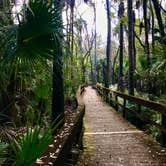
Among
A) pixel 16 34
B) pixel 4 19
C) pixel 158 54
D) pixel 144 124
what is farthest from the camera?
pixel 144 124

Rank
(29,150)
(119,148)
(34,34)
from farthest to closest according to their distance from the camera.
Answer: (119,148) < (34,34) < (29,150)

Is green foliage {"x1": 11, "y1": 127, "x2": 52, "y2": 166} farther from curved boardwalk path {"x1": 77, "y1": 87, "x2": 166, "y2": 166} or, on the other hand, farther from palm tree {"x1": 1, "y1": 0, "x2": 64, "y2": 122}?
curved boardwalk path {"x1": 77, "y1": 87, "x2": 166, "y2": 166}

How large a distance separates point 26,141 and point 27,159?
161 mm

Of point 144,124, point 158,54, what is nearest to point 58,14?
point 158,54

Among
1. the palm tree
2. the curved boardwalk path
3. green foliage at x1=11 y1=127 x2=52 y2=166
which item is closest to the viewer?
green foliage at x1=11 y1=127 x2=52 y2=166

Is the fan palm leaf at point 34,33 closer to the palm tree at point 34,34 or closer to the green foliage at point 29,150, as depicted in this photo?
the palm tree at point 34,34

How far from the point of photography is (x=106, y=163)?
6715mm

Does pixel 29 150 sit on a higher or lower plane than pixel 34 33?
lower

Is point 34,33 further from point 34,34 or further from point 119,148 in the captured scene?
point 119,148

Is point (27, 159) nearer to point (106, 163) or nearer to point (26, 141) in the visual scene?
point (26, 141)

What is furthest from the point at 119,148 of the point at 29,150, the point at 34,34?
the point at 29,150

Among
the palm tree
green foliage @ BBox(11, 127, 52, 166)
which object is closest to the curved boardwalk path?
the palm tree

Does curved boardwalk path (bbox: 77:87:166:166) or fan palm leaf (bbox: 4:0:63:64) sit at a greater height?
fan palm leaf (bbox: 4:0:63:64)

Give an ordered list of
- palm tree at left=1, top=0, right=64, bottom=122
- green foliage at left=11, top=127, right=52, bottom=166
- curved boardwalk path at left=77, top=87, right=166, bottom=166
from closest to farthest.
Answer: green foliage at left=11, top=127, right=52, bottom=166 < palm tree at left=1, top=0, right=64, bottom=122 < curved boardwalk path at left=77, top=87, right=166, bottom=166
